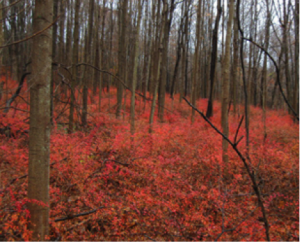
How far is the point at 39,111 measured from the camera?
2.31 metres

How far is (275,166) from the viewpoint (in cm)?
632

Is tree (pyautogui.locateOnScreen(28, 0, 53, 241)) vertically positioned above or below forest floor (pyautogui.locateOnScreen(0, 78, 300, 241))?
above

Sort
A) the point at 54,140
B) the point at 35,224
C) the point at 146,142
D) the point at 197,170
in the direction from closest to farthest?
the point at 35,224, the point at 54,140, the point at 197,170, the point at 146,142

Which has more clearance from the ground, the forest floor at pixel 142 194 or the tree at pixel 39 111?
the tree at pixel 39 111

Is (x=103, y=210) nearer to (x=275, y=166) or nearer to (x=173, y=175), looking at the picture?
(x=173, y=175)

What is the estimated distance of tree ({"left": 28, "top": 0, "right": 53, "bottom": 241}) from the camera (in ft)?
7.38

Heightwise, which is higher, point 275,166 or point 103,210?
point 275,166

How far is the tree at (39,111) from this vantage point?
225 centimetres

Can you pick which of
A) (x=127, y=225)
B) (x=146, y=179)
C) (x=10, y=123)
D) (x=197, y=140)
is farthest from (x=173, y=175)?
(x=10, y=123)

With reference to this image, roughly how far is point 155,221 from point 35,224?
2424mm

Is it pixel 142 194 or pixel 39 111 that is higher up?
pixel 39 111

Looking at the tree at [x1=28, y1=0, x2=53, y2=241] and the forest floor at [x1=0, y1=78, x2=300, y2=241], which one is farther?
the forest floor at [x1=0, y1=78, x2=300, y2=241]

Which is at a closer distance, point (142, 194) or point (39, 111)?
point (39, 111)

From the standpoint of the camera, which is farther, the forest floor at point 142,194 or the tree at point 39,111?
the forest floor at point 142,194
